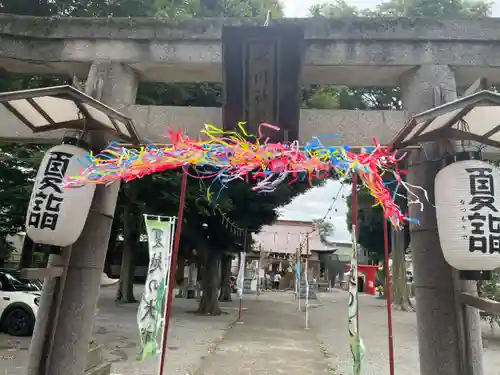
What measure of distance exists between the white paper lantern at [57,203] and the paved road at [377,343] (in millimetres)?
6202

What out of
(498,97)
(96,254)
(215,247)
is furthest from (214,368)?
(215,247)

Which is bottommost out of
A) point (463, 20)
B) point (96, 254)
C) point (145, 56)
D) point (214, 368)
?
point (214, 368)

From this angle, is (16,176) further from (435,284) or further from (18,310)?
(435,284)

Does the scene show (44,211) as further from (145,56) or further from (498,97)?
(498,97)

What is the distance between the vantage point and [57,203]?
166 inches

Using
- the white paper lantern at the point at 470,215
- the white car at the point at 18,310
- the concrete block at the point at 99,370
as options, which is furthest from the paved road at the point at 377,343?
the white car at the point at 18,310

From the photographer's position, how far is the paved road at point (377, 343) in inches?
347

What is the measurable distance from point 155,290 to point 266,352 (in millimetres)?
5598

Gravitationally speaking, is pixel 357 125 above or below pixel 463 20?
below

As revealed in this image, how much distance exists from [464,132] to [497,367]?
23.7 ft

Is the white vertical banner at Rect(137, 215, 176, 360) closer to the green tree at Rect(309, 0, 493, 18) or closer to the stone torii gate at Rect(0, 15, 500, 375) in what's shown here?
the stone torii gate at Rect(0, 15, 500, 375)

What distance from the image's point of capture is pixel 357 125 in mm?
5090

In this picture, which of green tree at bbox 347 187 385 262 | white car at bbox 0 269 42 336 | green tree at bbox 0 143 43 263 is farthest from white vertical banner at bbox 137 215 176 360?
green tree at bbox 347 187 385 262

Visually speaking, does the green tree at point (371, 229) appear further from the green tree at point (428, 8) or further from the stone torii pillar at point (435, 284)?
the stone torii pillar at point (435, 284)
